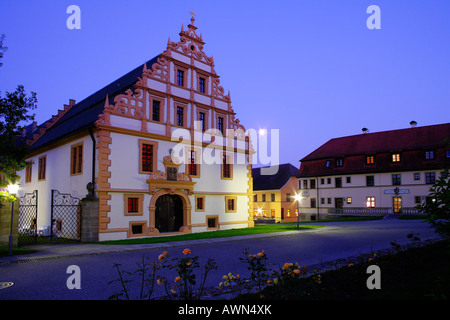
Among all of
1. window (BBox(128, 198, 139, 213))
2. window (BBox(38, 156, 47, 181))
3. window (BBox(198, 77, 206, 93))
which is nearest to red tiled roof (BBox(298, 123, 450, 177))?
window (BBox(198, 77, 206, 93))

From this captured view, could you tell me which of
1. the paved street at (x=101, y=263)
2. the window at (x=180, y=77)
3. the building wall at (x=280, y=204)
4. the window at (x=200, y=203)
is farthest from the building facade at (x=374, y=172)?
the paved street at (x=101, y=263)

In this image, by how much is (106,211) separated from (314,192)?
1624 inches

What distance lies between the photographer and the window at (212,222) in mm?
27237

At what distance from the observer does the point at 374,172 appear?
4884cm

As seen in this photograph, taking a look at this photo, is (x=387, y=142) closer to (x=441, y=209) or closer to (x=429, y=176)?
(x=429, y=176)

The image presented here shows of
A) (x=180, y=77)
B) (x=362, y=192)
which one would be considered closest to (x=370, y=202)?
(x=362, y=192)

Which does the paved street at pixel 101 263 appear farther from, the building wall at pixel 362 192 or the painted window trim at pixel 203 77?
the building wall at pixel 362 192

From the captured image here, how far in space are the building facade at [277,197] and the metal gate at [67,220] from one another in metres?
38.3

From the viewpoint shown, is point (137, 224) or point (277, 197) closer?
point (137, 224)

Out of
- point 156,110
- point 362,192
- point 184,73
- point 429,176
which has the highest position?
point 184,73

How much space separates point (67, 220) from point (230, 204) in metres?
12.9

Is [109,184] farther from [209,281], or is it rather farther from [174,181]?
[209,281]

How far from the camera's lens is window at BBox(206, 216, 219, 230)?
2724cm
